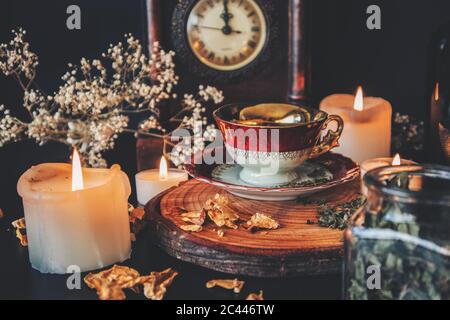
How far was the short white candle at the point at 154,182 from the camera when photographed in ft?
3.39

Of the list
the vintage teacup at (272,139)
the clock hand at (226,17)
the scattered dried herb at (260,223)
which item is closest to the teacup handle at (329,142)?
the vintage teacup at (272,139)

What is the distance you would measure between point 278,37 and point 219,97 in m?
0.17

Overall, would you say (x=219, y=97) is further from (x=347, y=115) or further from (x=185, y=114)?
(x=347, y=115)

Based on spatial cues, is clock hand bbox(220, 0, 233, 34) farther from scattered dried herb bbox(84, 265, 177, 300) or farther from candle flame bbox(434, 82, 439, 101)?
scattered dried herb bbox(84, 265, 177, 300)

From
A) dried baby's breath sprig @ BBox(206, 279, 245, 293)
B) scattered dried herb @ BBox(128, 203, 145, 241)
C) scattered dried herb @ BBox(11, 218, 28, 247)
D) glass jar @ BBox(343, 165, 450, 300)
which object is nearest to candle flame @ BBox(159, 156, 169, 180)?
scattered dried herb @ BBox(128, 203, 145, 241)

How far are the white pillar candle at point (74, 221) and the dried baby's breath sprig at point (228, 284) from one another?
0.14 metres

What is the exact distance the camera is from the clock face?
1.22 m

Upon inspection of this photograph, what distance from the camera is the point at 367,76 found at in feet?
4.58

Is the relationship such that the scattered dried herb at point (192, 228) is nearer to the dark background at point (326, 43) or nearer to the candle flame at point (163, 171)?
the candle flame at point (163, 171)

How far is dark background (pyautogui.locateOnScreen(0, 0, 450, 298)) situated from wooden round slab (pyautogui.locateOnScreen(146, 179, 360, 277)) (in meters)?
0.49

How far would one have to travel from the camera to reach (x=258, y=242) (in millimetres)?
772

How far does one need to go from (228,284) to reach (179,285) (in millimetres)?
61
